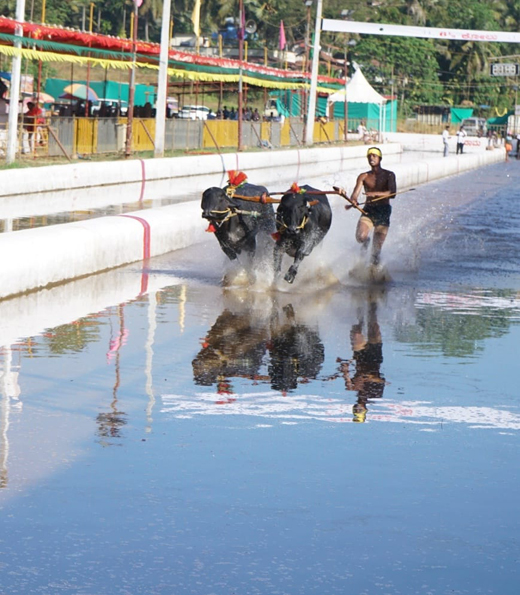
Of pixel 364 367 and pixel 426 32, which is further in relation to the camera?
pixel 426 32

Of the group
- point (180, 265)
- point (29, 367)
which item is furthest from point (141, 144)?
point (29, 367)

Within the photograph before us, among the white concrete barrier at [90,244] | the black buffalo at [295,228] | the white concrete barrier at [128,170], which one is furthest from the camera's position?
the white concrete barrier at [128,170]

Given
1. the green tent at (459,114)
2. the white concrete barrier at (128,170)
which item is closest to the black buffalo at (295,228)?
the white concrete barrier at (128,170)

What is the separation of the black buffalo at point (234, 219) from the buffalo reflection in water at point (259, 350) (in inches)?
60.4

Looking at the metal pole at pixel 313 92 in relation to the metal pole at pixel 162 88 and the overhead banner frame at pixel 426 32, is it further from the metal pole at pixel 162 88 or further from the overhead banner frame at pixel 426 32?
the metal pole at pixel 162 88

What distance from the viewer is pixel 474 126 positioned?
10169cm

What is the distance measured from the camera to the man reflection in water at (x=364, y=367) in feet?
32.0

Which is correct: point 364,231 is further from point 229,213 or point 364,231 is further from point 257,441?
point 257,441

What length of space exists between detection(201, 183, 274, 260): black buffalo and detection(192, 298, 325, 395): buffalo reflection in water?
1535 millimetres

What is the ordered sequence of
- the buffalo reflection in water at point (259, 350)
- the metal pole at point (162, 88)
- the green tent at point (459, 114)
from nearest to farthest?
the buffalo reflection in water at point (259, 350) → the metal pole at point (162, 88) → the green tent at point (459, 114)

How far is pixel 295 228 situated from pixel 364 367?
432 centimetres

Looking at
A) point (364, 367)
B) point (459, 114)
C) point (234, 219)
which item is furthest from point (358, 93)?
point (364, 367)

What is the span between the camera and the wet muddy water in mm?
6023

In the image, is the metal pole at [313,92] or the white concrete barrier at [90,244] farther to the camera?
the metal pole at [313,92]
